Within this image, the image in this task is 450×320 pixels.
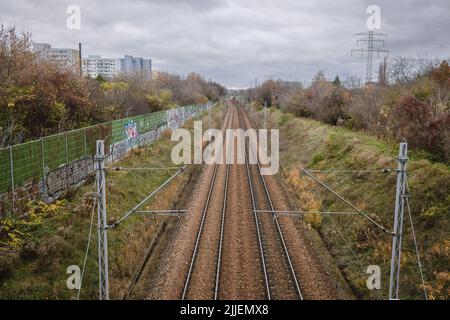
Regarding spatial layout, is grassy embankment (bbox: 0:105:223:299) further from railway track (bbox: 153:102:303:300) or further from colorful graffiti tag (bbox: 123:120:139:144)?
colorful graffiti tag (bbox: 123:120:139:144)

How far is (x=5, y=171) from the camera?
560 inches

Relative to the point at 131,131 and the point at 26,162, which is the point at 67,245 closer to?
the point at 26,162

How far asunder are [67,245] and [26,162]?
4.32 m

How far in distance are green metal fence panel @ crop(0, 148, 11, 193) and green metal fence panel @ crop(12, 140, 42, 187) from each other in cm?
35

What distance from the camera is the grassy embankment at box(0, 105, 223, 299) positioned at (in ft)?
39.1

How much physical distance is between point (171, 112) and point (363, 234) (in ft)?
109

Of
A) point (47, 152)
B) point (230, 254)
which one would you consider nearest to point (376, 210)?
point (230, 254)

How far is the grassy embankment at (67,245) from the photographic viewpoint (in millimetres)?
11922

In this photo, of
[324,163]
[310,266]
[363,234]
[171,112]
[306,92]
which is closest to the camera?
[310,266]

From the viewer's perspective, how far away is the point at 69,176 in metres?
19.2

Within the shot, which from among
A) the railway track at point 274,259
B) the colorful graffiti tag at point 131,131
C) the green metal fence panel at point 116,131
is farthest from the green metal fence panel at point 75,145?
the railway track at point 274,259

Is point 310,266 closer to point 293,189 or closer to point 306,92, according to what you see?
point 293,189

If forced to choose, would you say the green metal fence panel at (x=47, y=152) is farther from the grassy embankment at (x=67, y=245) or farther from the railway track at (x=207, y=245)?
the railway track at (x=207, y=245)

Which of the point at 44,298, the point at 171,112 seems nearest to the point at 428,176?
the point at 44,298
